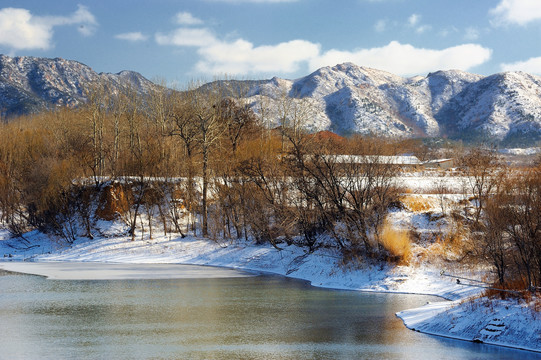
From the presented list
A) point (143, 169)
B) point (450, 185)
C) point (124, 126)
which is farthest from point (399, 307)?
point (124, 126)

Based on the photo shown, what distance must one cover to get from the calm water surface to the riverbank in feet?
3.16

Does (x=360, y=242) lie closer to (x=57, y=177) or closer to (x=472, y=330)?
(x=472, y=330)

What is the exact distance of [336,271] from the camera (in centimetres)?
3500

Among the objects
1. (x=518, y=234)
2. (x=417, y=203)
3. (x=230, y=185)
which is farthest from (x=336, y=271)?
(x=230, y=185)

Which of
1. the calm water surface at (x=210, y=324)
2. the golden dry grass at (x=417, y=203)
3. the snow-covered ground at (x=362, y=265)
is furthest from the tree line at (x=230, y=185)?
the calm water surface at (x=210, y=324)

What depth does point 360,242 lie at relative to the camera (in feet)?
119

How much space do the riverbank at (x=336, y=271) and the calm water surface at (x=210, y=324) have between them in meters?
0.96

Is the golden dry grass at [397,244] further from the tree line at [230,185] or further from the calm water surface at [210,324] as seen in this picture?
the calm water surface at [210,324]

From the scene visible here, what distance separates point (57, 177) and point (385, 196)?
31.2 meters

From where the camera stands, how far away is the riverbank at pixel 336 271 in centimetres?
1942

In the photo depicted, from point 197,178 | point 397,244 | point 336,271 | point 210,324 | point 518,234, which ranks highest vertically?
point 197,178

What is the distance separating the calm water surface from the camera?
17.8 metres

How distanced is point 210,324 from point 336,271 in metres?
14.5

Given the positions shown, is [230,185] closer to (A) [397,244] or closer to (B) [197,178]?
(B) [197,178]
